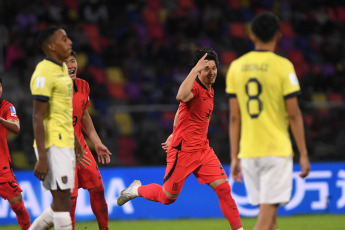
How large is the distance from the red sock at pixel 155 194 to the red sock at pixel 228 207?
26.1 inches

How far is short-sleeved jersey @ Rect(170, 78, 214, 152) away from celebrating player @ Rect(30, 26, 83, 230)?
2142mm

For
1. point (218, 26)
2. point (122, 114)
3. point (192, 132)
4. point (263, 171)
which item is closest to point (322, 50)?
point (218, 26)

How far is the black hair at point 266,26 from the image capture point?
5.33 m

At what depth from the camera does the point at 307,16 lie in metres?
18.5

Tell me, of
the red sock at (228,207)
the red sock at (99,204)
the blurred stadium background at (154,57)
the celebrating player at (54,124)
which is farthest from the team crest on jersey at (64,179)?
the blurred stadium background at (154,57)

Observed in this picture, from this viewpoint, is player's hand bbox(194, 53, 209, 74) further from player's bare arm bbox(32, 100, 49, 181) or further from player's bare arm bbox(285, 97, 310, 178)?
player's bare arm bbox(32, 100, 49, 181)

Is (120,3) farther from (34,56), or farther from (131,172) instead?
(131,172)

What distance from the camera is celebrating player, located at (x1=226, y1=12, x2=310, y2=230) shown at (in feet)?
17.4

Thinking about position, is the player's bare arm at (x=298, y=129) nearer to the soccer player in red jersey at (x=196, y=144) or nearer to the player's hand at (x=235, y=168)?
the player's hand at (x=235, y=168)

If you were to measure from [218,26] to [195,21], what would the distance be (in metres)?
0.76

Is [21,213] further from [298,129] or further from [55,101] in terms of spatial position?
[298,129]

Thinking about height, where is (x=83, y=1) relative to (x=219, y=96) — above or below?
above

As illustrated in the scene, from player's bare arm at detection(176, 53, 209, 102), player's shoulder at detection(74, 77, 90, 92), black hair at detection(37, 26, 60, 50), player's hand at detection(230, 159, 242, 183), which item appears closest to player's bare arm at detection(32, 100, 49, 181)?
black hair at detection(37, 26, 60, 50)

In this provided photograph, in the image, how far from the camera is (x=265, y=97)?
5344 mm
